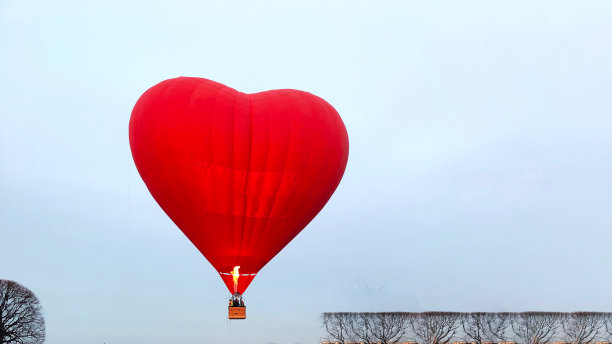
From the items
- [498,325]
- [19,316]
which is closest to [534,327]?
[498,325]

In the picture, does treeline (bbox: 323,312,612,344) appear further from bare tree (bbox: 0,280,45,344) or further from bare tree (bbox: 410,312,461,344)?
bare tree (bbox: 0,280,45,344)

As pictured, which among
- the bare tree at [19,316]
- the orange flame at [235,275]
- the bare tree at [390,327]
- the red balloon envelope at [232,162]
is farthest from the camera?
the bare tree at [390,327]

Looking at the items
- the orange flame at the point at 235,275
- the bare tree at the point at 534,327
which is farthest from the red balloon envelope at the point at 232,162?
the bare tree at the point at 534,327

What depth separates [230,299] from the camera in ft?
56.1

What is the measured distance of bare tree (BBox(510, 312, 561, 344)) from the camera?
1774 inches

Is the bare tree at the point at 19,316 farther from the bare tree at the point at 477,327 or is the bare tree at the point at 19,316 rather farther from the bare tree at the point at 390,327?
the bare tree at the point at 477,327

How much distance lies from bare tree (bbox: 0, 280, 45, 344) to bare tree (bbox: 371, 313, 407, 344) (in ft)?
71.2

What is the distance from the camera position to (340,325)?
4544 cm

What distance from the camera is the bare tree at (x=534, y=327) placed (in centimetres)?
4506

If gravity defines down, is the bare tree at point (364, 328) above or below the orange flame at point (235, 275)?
below

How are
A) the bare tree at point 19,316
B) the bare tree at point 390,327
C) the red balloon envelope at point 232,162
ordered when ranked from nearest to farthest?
the red balloon envelope at point 232,162 < the bare tree at point 19,316 < the bare tree at point 390,327

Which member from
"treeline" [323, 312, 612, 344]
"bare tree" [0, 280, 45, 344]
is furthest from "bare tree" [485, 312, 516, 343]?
"bare tree" [0, 280, 45, 344]

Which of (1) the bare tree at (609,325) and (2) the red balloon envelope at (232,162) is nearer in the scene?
(2) the red balloon envelope at (232,162)

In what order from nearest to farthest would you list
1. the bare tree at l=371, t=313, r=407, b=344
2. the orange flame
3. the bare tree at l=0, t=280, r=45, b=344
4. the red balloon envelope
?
the red balloon envelope, the orange flame, the bare tree at l=0, t=280, r=45, b=344, the bare tree at l=371, t=313, r=407, b=344
